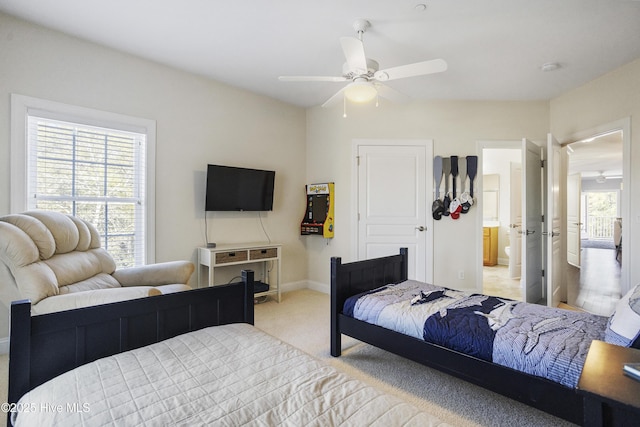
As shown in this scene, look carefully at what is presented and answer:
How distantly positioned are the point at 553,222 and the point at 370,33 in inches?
115

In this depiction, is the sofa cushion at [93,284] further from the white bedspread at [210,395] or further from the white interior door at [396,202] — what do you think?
the white interior door at [396,202]

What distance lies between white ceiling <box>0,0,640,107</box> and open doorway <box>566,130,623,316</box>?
1.28 m

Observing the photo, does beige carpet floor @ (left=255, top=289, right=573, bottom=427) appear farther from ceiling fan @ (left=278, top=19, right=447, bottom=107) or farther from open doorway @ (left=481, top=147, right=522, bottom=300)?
open doorway @ (left=481, top=147, right=522, bottom=300)

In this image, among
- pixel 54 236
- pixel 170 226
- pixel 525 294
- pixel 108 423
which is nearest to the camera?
pixel 108 423

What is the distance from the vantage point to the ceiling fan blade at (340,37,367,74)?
2172mm

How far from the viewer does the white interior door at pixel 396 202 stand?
430 cm

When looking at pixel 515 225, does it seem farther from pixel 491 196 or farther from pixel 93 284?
pixel 93 284

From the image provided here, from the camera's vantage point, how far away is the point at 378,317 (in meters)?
2.29

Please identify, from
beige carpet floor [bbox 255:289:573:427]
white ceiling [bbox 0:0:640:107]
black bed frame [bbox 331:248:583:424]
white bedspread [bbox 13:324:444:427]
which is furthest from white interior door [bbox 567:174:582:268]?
white bedspread [bbox 13:324:444:427]

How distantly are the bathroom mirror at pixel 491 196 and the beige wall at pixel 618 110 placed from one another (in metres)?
2.90

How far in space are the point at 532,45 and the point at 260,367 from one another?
3.36 m

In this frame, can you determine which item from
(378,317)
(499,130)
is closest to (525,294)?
(499,130)

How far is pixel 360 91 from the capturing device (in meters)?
2.61

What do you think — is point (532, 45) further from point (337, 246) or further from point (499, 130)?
point (337, 246)
